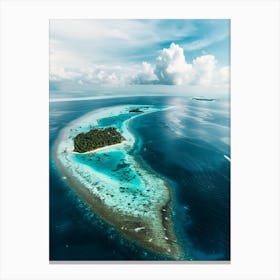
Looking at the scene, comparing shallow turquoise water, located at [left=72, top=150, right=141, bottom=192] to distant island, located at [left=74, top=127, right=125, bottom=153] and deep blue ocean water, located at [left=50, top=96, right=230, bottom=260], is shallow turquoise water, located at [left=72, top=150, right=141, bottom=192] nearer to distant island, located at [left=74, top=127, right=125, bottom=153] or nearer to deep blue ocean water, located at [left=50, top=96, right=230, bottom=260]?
deep blue ocean water, located at [left=50, top=96, right=230, bottom=260]

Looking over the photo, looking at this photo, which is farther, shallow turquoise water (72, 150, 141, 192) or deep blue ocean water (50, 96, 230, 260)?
shallow turquoise water (72, 150, 141, 192)

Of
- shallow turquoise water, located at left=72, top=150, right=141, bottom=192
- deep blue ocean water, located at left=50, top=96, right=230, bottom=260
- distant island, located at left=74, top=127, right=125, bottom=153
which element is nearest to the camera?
deep blue ocean water, located at left=50, top=96, right=230, bottom=260

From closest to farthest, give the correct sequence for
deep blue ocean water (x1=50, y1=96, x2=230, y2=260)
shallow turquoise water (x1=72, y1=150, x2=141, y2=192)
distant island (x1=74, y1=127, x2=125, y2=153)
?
1. deep blue ocean water (x1=50, y1=96, x2=230, y2=260)
2. shallow turquoise water (x1=72, y1=150, x2=141, y2=192)
3. distant island (x1=74, y1=127, x2=125, y2=153)

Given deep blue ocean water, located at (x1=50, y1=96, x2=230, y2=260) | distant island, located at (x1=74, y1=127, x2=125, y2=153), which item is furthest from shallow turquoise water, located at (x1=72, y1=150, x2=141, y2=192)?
distant island, located at (x1=74, y1=127, x2=125, y2=153)
